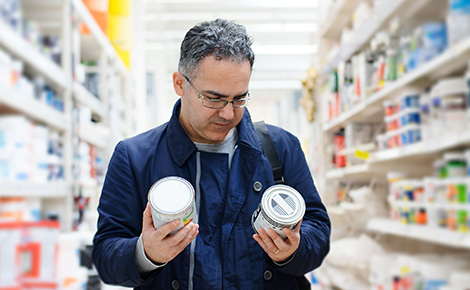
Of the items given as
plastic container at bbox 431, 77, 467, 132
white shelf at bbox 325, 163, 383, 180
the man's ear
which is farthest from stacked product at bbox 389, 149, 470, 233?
the man's ear

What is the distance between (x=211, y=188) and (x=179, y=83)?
370 mm

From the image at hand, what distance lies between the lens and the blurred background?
70.4 inches

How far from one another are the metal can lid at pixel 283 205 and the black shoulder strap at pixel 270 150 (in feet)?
0.59

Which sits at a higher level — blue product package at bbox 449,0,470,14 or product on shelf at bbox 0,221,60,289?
blue product package at bbox 449,0,470,14

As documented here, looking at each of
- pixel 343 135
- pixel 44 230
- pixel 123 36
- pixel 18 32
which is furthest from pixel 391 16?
pixel 123 36

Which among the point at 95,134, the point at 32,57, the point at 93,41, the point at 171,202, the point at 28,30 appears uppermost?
the point at 93,41

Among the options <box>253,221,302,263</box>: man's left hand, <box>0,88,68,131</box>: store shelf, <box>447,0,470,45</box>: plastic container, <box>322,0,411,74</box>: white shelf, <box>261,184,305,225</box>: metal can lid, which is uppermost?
<box>322,0,411,74</box>: white shelf

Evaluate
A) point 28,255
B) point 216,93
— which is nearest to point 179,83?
point 216,93

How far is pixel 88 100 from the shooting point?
120 inches

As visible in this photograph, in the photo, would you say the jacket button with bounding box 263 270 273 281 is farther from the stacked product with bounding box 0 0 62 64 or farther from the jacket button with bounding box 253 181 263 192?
the stacked product with bounding box 0 0 62 64

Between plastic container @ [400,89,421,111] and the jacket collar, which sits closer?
the jacket collar

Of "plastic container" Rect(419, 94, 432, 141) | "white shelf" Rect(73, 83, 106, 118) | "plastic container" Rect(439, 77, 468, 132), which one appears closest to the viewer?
"plastic container" Rect(439, 77, 468, 132)

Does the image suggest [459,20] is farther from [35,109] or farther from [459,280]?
[35,109]

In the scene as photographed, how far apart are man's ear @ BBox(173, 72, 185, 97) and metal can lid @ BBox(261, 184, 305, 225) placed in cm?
48
